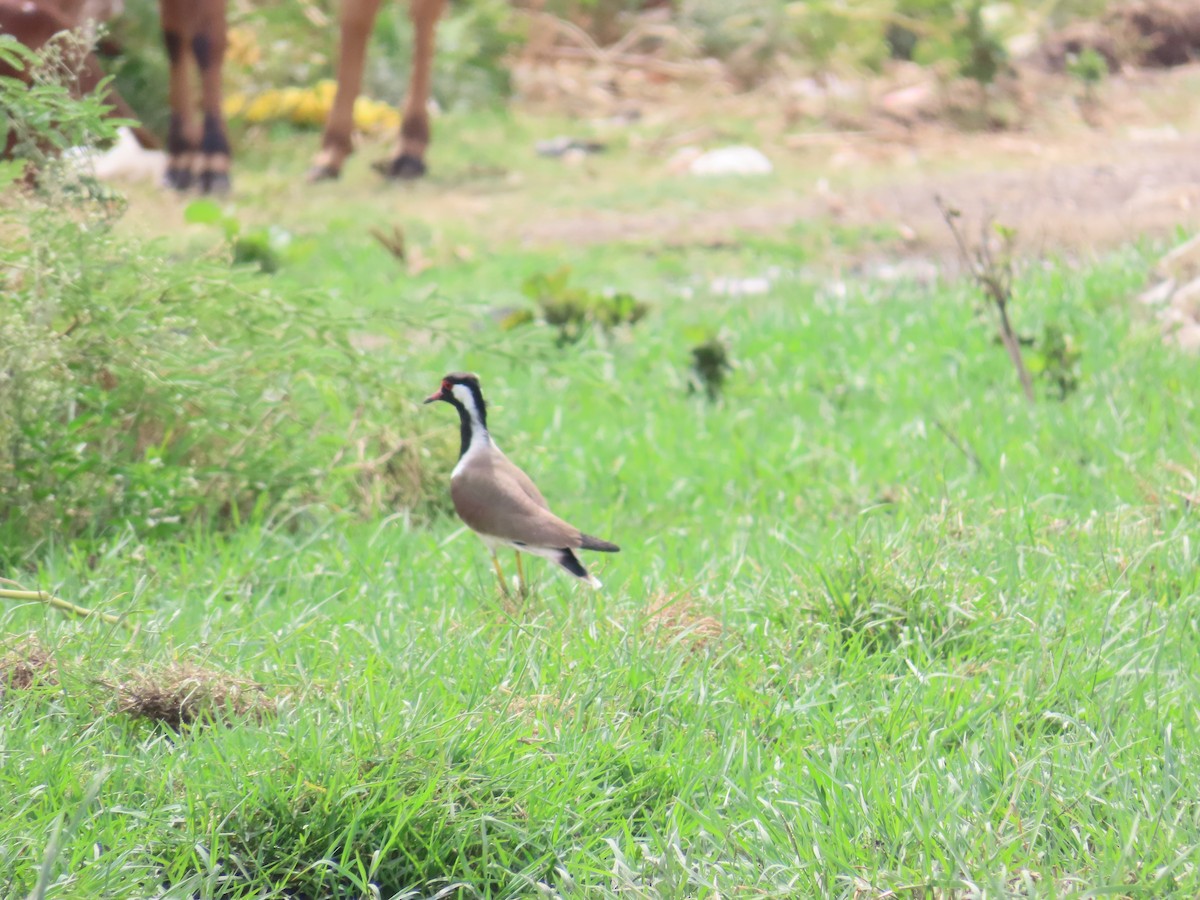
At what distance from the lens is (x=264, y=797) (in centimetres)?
236

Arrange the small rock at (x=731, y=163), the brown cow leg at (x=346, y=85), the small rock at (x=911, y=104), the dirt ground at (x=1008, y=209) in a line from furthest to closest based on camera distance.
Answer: the small rock at (x=911, y=104) → the small rock at (x=731, y=163) → the brown cow leg at (x=346, y=85) → the dirt ground at (x=1008, y=209)

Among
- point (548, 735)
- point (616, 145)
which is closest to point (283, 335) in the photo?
point (548, 735)

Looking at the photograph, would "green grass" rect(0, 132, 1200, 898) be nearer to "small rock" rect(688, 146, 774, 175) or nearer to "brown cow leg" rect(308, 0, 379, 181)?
"brown cow leg" rect(308, 0, 379, 181)

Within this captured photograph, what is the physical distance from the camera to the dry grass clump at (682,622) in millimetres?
3111

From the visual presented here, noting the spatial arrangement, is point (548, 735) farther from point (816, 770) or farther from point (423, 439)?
point (423, 439)

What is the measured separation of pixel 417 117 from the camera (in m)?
9.50

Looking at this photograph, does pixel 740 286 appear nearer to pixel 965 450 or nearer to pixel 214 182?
pixel 965 450

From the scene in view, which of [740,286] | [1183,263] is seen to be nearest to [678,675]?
[1183,263]

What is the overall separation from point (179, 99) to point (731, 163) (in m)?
3.65

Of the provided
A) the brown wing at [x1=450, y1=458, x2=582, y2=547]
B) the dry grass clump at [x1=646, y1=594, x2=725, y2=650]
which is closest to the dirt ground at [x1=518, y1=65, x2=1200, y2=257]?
the dry grass clump at [x1=646, y1=594, x2=725, y2=650]

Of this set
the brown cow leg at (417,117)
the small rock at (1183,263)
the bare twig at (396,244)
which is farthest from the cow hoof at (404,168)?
the small rock at (1183,263)

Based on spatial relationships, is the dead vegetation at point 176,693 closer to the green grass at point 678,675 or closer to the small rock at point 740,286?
the green grass at point 678,675

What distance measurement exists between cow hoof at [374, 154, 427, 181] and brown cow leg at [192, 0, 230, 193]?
106cm

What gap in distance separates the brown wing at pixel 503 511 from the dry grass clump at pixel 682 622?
278mm
